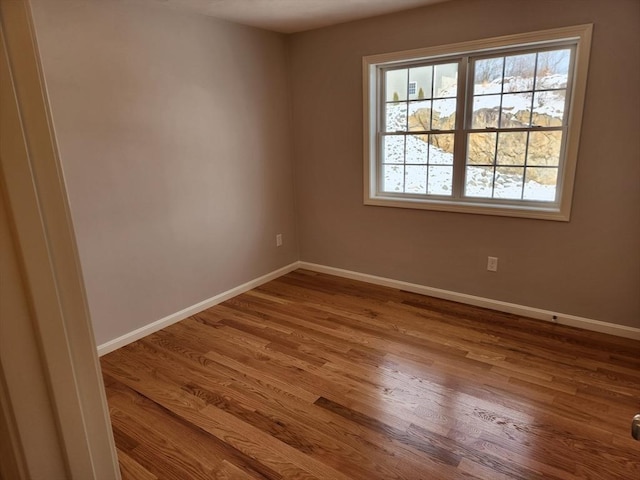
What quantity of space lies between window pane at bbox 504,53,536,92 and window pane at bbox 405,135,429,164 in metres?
0.76

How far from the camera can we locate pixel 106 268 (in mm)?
2871

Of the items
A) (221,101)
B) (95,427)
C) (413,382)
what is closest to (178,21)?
(221,101)

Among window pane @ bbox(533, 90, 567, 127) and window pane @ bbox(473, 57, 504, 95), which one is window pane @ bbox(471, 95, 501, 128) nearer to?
window pane @ bbox(473, 57, 504, 95)

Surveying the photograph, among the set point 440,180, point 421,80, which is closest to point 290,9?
point 421,80

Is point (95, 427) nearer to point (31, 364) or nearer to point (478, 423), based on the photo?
point (31, 364)

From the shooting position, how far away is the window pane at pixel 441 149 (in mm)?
3494

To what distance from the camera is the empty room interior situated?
2.13 metres

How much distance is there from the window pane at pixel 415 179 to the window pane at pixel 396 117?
367 mm

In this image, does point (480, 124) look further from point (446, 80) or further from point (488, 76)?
point (446, 80)

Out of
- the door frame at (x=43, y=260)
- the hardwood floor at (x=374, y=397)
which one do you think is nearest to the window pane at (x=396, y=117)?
the hardwood floor at (x=374, y=397)

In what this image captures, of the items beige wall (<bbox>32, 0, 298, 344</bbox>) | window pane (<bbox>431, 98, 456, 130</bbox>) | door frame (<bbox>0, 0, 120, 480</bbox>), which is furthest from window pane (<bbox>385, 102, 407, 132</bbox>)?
door frame (<bbox>0, 0, 120, 480</bbox>)

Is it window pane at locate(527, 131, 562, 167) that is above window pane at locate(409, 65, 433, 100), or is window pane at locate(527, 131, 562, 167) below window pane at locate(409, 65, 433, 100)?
below

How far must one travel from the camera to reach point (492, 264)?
11.1ft

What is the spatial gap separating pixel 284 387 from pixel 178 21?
2.72 m
